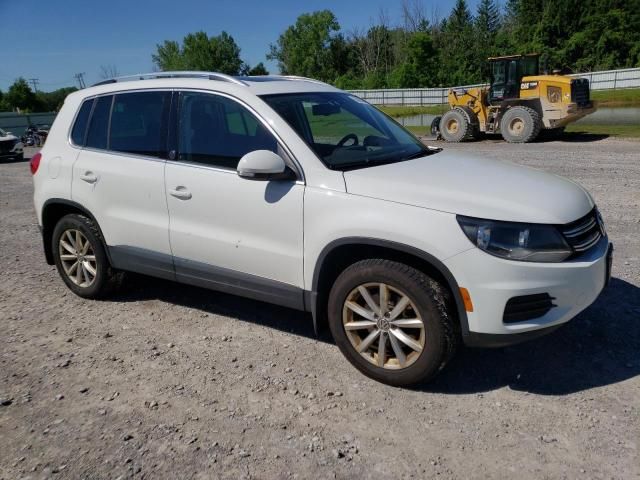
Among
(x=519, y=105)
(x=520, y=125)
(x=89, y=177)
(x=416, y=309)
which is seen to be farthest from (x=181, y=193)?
(x=519, y=105)

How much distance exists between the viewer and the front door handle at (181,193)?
3.99m

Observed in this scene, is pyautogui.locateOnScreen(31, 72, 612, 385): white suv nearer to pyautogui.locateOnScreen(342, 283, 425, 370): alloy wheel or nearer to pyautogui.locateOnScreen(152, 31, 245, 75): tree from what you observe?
pyautogui.locateOnScreen(342, 283, 425, 370): alloy wheel

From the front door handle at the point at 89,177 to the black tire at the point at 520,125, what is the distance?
15.8 m

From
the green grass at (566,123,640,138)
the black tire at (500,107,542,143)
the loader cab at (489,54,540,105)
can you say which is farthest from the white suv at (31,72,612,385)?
the green grass at (566,123,640,138)

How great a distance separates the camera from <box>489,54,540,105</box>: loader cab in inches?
711

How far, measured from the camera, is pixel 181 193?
13.2ft

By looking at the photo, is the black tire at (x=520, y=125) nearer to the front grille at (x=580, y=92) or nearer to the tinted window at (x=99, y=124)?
the front grille at (x=580, y=92)

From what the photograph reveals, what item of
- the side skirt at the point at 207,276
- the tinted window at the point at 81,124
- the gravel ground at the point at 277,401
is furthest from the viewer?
the tinted window at the point at 81,124

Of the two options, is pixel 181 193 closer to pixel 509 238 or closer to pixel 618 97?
pixel 509 238

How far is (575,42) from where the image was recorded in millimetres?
57469

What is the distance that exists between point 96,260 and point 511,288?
346 cm

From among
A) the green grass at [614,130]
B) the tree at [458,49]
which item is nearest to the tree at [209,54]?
the tree at [458,49]

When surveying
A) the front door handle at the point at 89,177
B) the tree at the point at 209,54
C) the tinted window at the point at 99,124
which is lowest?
the front door handle at the point at 89,177

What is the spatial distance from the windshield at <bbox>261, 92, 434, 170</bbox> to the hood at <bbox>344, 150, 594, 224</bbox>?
227mm
